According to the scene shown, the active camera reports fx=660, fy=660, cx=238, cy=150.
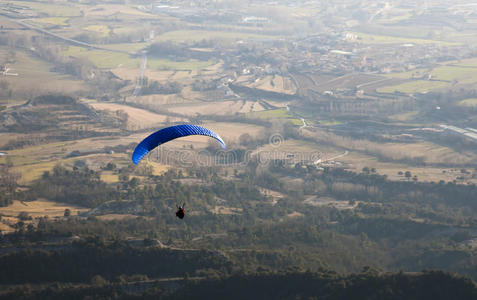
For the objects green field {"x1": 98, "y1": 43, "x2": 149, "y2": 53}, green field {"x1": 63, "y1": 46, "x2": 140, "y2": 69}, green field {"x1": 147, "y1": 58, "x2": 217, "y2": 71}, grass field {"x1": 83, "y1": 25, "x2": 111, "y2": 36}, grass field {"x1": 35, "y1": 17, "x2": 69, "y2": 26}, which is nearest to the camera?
green field {"x1": 63, "y1": 46, "x2": 140, "y2": 69}

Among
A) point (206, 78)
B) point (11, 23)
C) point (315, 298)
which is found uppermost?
point (11, 23)

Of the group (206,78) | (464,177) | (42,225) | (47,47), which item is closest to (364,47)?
(206,78)

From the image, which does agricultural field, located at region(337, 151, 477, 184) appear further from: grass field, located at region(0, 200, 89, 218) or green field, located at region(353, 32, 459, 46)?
green field, located at region(353, 32, 459, 46)

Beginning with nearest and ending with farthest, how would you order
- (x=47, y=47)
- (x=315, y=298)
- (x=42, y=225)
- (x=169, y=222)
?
(x=315, y=298), (x=42, y=225), (x=169, y=222), (x=47, y=47)

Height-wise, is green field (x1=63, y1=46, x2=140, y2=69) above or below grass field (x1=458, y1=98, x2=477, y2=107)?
above

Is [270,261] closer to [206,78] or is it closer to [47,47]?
[206,78]

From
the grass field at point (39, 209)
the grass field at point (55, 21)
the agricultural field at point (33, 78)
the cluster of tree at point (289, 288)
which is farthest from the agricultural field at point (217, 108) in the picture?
the cluster of tree at point (289, 288)

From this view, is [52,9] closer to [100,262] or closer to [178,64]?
[178,64]

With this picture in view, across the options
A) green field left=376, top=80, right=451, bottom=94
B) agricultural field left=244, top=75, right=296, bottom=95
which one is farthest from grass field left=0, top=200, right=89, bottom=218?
green field left=376, top=80, right=451, bottom=94
